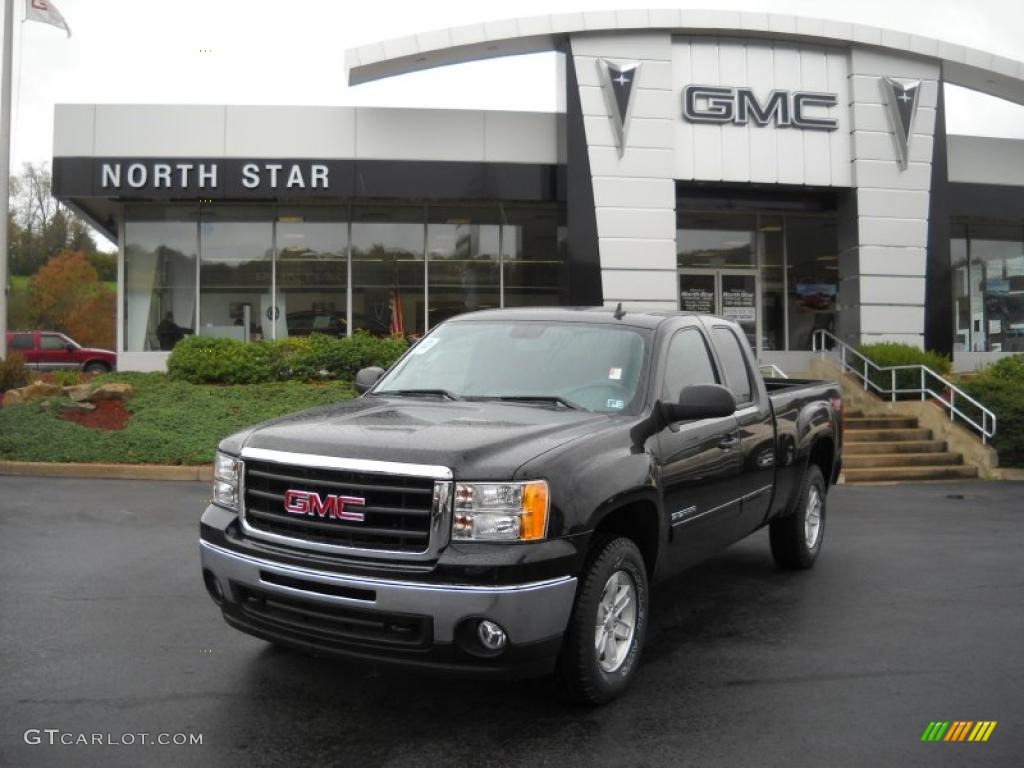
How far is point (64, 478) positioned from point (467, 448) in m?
9.49

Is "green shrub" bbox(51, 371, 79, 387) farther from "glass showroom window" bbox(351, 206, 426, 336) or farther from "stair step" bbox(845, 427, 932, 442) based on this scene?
"stair step" bbox(845, 427, 932, 442)

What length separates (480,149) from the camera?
18156 mm

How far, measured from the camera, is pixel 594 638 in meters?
4.05

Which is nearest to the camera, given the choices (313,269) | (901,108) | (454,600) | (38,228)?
(454,600)

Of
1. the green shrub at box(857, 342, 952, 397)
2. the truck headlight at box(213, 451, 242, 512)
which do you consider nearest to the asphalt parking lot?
the truck headlight at box(213, 451, 242, 512)

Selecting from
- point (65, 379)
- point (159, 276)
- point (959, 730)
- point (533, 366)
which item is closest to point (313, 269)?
point (159, 276)

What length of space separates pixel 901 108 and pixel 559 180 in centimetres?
714

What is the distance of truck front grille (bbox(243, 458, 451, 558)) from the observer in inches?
149

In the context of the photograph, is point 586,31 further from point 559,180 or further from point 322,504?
point 322,504

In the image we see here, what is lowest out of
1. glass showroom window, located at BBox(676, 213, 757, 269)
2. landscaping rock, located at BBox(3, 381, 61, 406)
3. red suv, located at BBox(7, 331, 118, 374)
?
landscaping rock, located at BBox(3, 381, 61, 406)

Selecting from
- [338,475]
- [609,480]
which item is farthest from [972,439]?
[338,475]

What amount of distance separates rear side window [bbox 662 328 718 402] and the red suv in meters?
27.3

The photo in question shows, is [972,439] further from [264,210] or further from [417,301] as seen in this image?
[264,210]

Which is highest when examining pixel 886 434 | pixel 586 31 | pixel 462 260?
pixel 586 31
